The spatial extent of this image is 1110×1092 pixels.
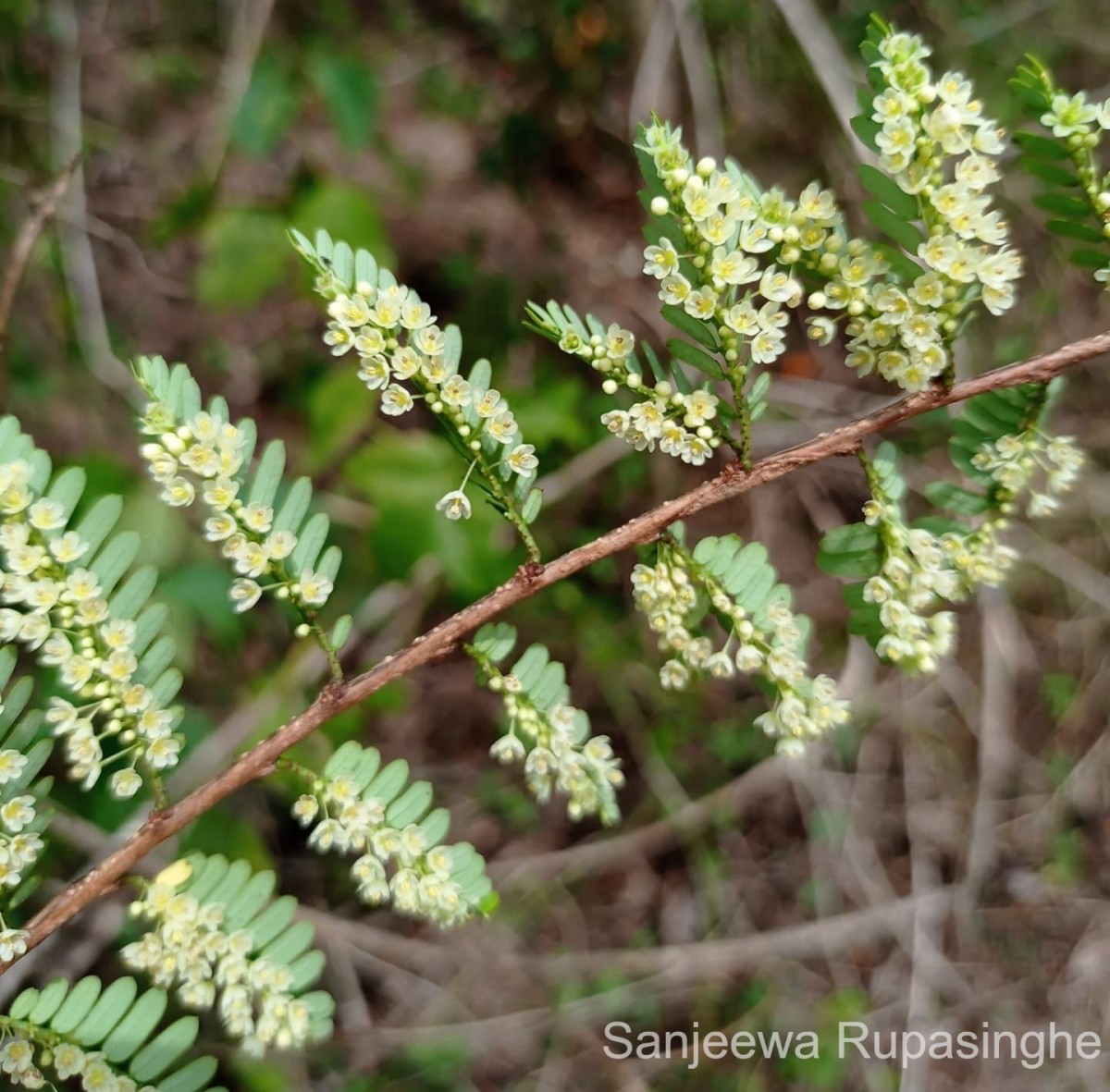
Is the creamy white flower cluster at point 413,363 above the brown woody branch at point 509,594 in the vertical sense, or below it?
above

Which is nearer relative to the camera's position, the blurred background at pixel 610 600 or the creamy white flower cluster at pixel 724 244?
the creamy white flower cluster at pixel 724 244

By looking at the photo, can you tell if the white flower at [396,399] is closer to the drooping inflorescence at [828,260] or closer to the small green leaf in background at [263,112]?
the drooping inflorescence at [828,260]

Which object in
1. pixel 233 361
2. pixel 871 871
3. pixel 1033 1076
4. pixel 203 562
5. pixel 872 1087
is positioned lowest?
pixel 1033 1076

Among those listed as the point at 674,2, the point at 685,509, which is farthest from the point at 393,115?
the point at 685,509

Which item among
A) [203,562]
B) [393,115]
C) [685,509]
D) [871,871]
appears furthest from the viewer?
[393,115]

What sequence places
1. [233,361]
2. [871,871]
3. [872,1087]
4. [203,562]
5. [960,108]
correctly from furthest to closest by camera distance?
[233,361], [871,871], [872,1087], [203,562], [960,108]

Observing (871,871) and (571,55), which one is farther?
(571,55)

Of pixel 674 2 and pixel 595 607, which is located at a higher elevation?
pixel 674 2

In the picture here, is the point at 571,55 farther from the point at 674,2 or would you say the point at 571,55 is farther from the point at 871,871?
the point at 871,871

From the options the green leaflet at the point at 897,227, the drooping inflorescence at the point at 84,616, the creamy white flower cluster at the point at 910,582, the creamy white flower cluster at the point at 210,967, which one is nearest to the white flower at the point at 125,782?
the drooping inflorescence at the point at 84,616
